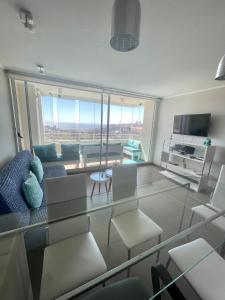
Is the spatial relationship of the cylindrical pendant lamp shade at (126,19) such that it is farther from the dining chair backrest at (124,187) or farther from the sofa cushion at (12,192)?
the sofa cushion at (12,192)

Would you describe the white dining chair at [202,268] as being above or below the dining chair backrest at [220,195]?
below

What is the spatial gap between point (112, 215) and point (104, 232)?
18.5 inches

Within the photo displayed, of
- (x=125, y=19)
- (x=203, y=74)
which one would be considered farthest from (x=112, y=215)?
(x=203, y=74)

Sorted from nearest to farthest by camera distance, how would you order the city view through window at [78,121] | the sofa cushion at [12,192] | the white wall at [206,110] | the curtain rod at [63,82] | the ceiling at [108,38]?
the ceiling at [108,38] < the sofa cushion at [12,192] < the curtain rod at [63,82] < the white wall at [206,110] < the city view through window at [78,121]

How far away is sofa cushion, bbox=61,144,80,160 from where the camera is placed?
3.74 meters

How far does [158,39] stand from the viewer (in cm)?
146

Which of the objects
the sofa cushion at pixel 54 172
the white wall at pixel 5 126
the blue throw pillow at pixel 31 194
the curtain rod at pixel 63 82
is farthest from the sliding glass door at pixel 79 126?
the blue throw pillow at pixel 31 194

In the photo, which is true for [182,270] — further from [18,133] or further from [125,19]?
[18,133]

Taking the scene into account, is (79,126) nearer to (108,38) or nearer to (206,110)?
(108,38)

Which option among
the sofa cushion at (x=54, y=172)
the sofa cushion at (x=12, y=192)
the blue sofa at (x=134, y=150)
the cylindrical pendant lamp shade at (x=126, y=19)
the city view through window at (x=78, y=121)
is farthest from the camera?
the blue sofa at (x=134, y=150)

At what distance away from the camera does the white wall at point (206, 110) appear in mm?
2960

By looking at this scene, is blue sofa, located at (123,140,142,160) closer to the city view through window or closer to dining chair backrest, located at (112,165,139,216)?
the city view through window

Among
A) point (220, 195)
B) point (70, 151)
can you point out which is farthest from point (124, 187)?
point (70, 151)

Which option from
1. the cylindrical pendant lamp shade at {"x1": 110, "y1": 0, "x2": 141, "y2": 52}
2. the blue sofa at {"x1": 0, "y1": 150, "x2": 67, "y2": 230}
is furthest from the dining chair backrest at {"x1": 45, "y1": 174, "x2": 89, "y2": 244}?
the cylindrical pendant lamp shade at {"x1": 110, "y1": 0, "x2": 141, "y2": 52}
